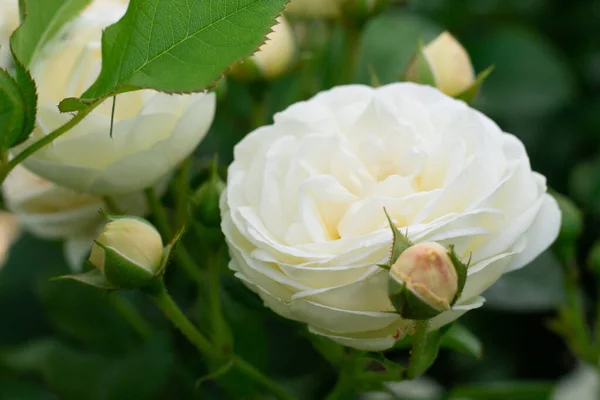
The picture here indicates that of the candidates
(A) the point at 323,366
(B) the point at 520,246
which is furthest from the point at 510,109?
(B) the point at 520,246

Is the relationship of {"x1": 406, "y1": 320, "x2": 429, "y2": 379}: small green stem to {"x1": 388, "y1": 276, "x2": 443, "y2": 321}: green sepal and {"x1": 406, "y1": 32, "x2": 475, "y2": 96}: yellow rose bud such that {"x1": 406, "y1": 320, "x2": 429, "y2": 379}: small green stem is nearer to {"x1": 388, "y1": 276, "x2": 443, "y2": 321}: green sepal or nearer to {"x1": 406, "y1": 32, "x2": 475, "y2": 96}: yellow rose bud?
{"x1": 388, "y1": 276, "x2": 443, "y2": 321}: green sepal

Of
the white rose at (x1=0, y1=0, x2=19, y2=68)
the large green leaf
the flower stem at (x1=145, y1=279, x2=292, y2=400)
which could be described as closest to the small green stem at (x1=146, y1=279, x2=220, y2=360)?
the flower stem at (x1=145, y1=279, x2=292, y2=400)

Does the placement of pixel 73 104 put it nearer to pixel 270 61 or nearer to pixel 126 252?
pixel 126 252

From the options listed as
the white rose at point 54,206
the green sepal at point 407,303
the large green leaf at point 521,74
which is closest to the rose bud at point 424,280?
the green sepal at point 407,303

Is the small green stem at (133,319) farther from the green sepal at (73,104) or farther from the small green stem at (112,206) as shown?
the green sepal at (73,104)

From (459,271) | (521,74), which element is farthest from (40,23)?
(521,74)
